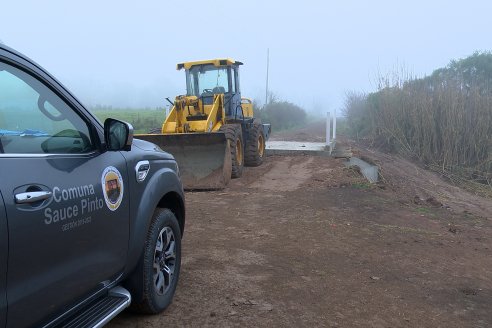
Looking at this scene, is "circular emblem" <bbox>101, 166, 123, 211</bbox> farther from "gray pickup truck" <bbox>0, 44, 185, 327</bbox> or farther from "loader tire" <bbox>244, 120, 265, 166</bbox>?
"loader tire" <bbox>244, 120, 265, 166</bbox>

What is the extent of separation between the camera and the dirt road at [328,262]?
381 cm

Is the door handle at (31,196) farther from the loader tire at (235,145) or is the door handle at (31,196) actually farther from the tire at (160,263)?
the loader tire at (235,145)

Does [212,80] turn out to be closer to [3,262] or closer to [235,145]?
[235,145]

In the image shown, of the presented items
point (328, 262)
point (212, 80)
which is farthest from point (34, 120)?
point (212, 80)

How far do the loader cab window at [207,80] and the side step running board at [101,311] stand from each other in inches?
396

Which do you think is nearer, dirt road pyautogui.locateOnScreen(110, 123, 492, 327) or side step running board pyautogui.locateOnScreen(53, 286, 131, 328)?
side step running board pyautogui.locateOnScreen(53, 286, 131, 328)

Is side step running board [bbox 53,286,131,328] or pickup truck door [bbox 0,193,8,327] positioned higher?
pickup truck door [bbox 0,193,8,327]

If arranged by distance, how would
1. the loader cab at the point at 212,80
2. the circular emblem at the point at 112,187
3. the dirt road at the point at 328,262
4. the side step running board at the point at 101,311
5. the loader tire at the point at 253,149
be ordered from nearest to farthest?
the side step running board at the point at 101,311, the circular emblem at the point at 112,187, the dirt road at the point at 328,262, the loader cab at the point at 212,80, the loader tire at the point at 253,149

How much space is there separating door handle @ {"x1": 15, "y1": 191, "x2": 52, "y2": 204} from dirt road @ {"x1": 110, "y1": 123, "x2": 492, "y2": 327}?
1.56 m

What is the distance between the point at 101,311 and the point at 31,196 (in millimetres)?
956

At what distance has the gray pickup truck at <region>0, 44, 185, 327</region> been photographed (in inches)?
81.5

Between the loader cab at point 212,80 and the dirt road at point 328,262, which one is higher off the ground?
the loader cab at point 212,80

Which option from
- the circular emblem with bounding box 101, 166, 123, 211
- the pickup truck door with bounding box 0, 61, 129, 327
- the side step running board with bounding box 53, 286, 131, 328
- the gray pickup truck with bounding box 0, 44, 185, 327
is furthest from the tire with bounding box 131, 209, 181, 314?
the circular emblem with bounding box 101, 166, 123, 211

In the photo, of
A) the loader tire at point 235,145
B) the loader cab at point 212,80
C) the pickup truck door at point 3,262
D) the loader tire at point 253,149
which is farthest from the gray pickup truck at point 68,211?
the loader tire at point 253,149
